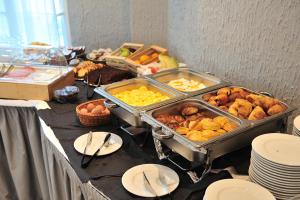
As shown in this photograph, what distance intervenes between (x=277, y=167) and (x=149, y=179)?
0.36 meters

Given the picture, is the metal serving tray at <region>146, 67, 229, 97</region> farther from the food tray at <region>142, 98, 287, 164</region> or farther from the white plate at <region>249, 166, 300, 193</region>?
the white plate at <region>249, 166, 300, 193</region>

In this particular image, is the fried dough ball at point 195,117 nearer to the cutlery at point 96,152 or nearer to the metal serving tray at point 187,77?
the metal serving tray at point 187,77

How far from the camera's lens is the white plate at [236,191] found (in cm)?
76

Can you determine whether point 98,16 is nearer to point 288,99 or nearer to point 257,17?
point 257,17

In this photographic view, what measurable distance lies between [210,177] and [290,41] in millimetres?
645

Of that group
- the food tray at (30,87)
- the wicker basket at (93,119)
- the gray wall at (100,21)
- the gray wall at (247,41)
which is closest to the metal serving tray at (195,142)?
the wicker basket at (93,119)

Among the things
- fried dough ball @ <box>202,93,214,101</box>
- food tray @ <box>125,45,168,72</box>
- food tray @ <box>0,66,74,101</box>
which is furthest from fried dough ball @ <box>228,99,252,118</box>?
food tray @ <box>0,66,74,101</box>

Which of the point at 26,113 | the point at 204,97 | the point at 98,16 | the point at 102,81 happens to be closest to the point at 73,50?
the point at 98,16

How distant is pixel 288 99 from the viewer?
1231 mm

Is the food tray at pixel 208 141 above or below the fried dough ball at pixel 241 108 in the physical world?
below

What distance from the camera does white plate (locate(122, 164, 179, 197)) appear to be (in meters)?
0.86

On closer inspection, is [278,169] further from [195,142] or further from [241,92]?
[241,92]

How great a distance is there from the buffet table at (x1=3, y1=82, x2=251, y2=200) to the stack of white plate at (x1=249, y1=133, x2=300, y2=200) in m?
0.13

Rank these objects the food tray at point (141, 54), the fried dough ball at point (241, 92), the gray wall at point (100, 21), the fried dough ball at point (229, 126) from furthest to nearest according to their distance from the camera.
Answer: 1. the gray wall at point (100, 21)
2. the food tray at point (141, 54)
3. the fried dough ball at point (241, 92)
4. the fried dough ball at point (229, 126)
